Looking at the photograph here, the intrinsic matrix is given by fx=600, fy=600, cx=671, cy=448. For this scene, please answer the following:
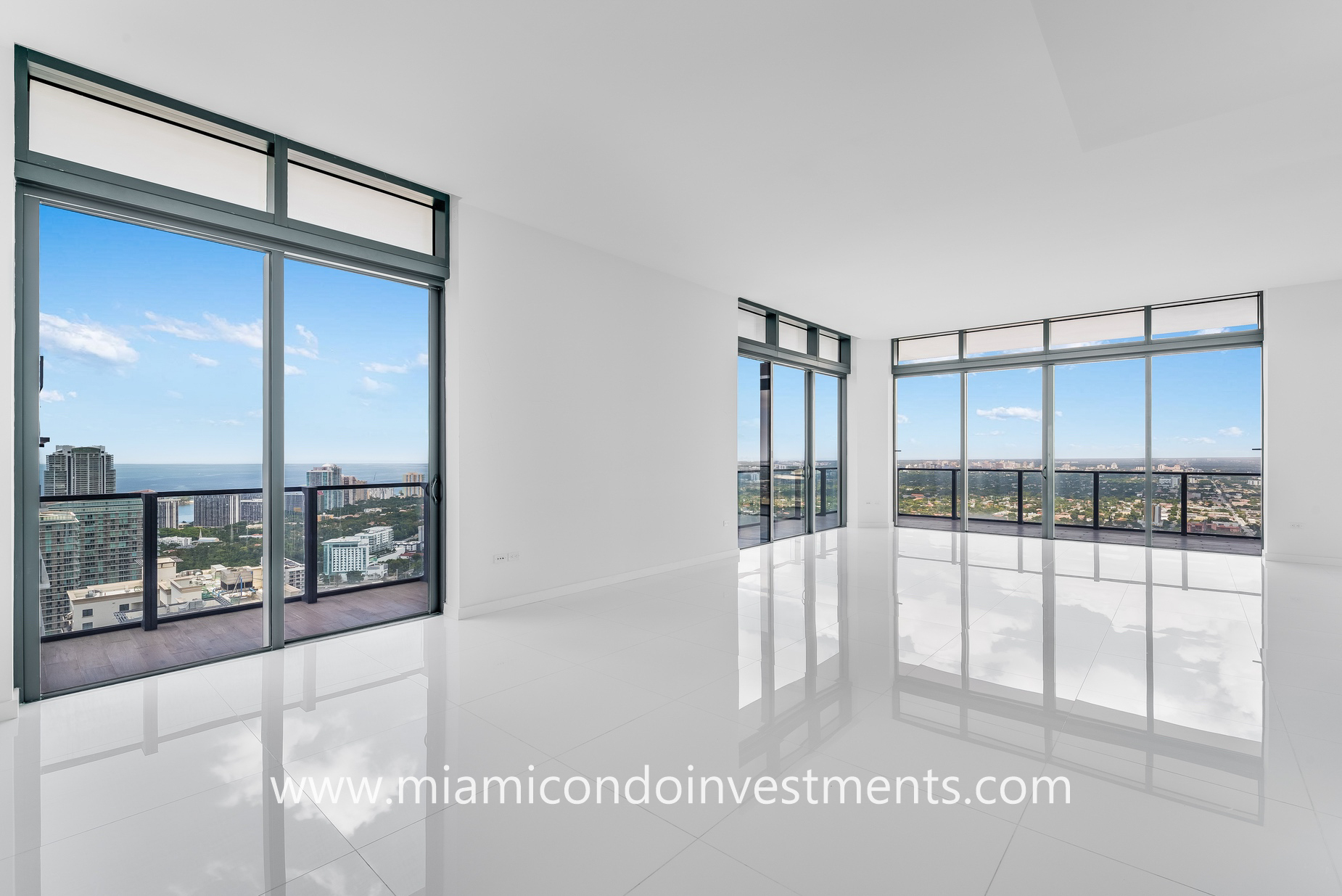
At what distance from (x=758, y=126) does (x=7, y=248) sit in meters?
3.54

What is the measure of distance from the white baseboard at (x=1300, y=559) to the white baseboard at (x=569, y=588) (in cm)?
572

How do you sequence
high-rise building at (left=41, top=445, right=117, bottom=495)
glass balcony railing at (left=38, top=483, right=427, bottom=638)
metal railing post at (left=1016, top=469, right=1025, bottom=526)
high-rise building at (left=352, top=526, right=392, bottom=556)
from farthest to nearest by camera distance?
metal railing post at (left=1016, top=469, right=1025, bottom=526), high-rise building at (left=352, top=526, right=392, bottom=556), glass balcony railing at (left=38, top=483, right=427, bottom=638), high-rise building at (left=41, top=445, right=117, bottom=495)

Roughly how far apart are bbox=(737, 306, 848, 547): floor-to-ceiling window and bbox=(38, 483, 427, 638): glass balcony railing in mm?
3795

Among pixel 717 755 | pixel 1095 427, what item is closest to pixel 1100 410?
pixel 1095 427

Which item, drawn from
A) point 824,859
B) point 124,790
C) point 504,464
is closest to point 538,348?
point 504,464

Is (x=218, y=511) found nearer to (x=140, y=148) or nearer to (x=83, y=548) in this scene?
(x=83, y=548)

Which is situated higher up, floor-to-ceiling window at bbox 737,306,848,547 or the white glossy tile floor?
floor-to-ceiling window at bbox 737,306,848,547

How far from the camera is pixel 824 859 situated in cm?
169

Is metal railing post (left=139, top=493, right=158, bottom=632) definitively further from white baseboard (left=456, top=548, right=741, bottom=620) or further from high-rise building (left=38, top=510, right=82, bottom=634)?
white baseboard (left=456, top=548, right=741, bottom=620)

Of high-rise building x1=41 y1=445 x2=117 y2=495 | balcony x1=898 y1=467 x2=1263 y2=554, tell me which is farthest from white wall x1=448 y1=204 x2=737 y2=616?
balcony x1=898 y1=467 x2=1263 y2=554

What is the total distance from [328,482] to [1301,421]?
909cm

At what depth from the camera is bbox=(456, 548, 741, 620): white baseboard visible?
4.30m

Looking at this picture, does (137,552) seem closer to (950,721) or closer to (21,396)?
(21,396)

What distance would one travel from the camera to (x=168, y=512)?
11.4ft
